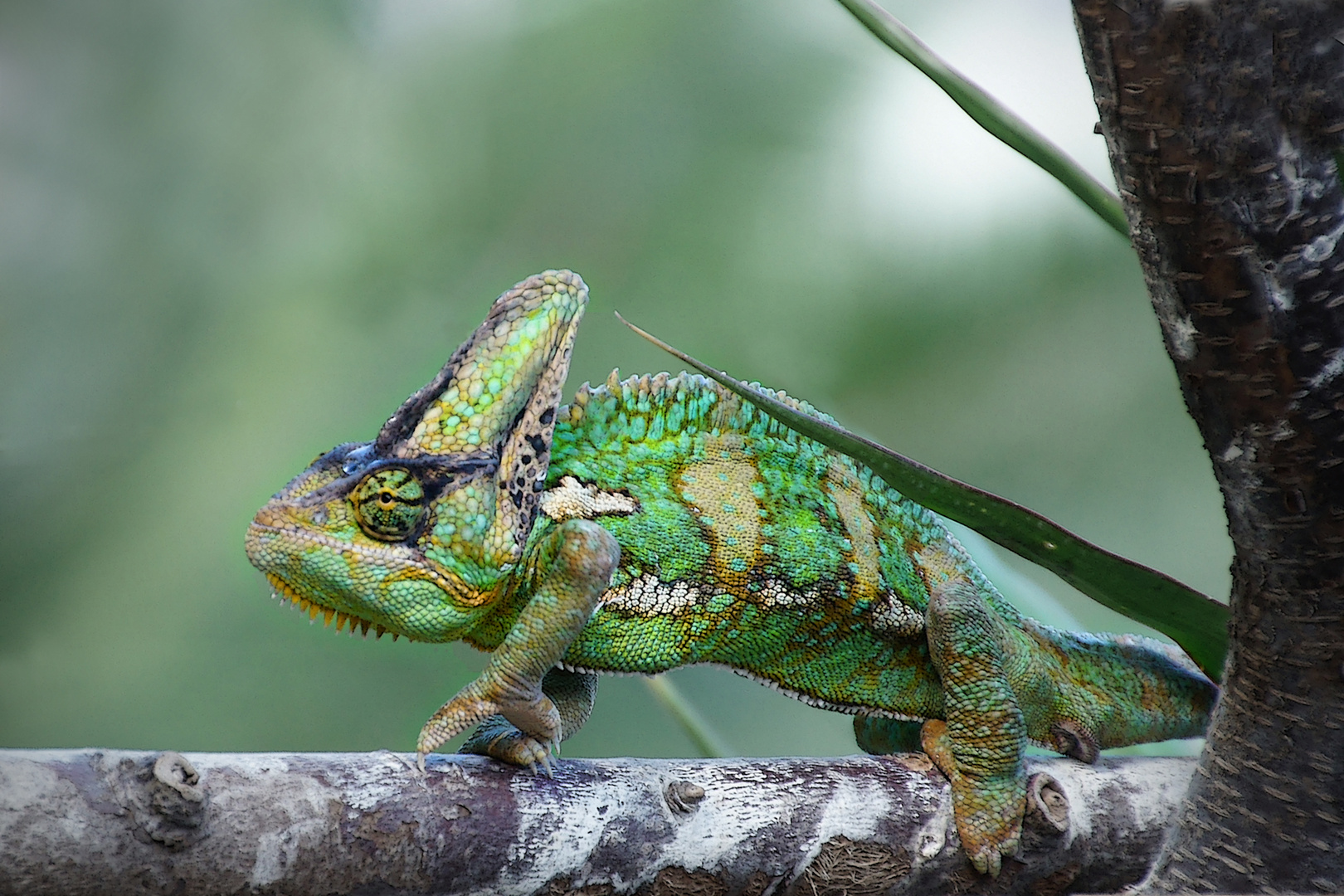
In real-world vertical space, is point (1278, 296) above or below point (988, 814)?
above

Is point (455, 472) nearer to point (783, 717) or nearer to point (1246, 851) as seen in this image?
point (1246, 851)

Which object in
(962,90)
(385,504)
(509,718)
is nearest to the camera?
(962,90)

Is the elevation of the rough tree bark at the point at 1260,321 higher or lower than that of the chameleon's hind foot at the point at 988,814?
higher

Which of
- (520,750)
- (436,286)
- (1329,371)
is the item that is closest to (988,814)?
(520,750)

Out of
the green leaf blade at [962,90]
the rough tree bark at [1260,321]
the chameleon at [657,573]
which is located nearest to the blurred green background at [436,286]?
the chameleon at [657,573]

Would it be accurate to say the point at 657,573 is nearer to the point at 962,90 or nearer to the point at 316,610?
the point at 316,610

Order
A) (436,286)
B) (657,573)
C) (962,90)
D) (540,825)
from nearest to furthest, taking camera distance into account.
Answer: (962,90) → (540,825) → (657,573) → (436,286)

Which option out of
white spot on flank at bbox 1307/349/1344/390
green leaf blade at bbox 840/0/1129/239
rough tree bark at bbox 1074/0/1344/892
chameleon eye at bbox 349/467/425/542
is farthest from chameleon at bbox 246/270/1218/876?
white spot on flank at bbox 1307/349/1344/390

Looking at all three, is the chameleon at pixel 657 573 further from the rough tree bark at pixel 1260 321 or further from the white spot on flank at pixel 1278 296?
the white spot on flank at pixel 1278 296

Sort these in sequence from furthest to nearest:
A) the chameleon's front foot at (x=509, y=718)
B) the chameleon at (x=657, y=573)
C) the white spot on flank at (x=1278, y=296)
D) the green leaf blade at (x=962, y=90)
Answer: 1. the chameleon at (x=657, y=573)
2. the chameleon's front foot at (x=509, y=718)
3. the green leaf blade at (x=962, y=90)
4. the white spot on flank at (x=1278, y=296)
